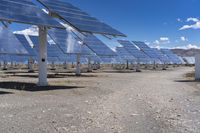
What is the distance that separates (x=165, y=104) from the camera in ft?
48.5

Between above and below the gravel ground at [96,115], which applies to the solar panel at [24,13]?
above

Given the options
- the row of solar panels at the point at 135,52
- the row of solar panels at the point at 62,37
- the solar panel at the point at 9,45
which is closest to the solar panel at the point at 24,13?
the row of solar panels at the point at 62,37

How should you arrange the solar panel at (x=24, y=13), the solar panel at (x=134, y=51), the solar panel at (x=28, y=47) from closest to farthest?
the solar panel at (x=24, y=13), the solar panel at (x=28, y=47), the solar panel at (x=134, y=51)

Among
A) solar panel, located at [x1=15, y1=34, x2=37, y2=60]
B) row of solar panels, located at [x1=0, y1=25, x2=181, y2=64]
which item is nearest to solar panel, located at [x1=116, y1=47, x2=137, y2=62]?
row of solar panels, located at [x1=0, y1=25, x2=181, y2=64]

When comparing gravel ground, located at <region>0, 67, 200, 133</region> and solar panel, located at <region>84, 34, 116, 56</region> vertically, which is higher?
solar panel, located at <region>84, 34, 116, 56</region>

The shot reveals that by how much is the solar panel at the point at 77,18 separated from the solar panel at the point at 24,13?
671mm

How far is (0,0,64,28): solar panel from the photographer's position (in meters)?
19.4

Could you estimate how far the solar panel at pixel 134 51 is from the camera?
63697 millimetres

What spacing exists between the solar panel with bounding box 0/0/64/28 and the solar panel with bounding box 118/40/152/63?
41127 millimetres

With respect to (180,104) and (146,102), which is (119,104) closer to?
(146,102)

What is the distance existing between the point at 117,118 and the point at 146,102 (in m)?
4.35

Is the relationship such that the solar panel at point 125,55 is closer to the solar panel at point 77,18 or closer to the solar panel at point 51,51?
the solar panel at point 51,51

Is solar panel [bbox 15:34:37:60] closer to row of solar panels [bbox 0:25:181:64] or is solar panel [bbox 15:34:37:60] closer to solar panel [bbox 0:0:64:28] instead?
row of solar panels [bbox 0:25:181:64]

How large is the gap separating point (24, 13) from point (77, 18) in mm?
4715
